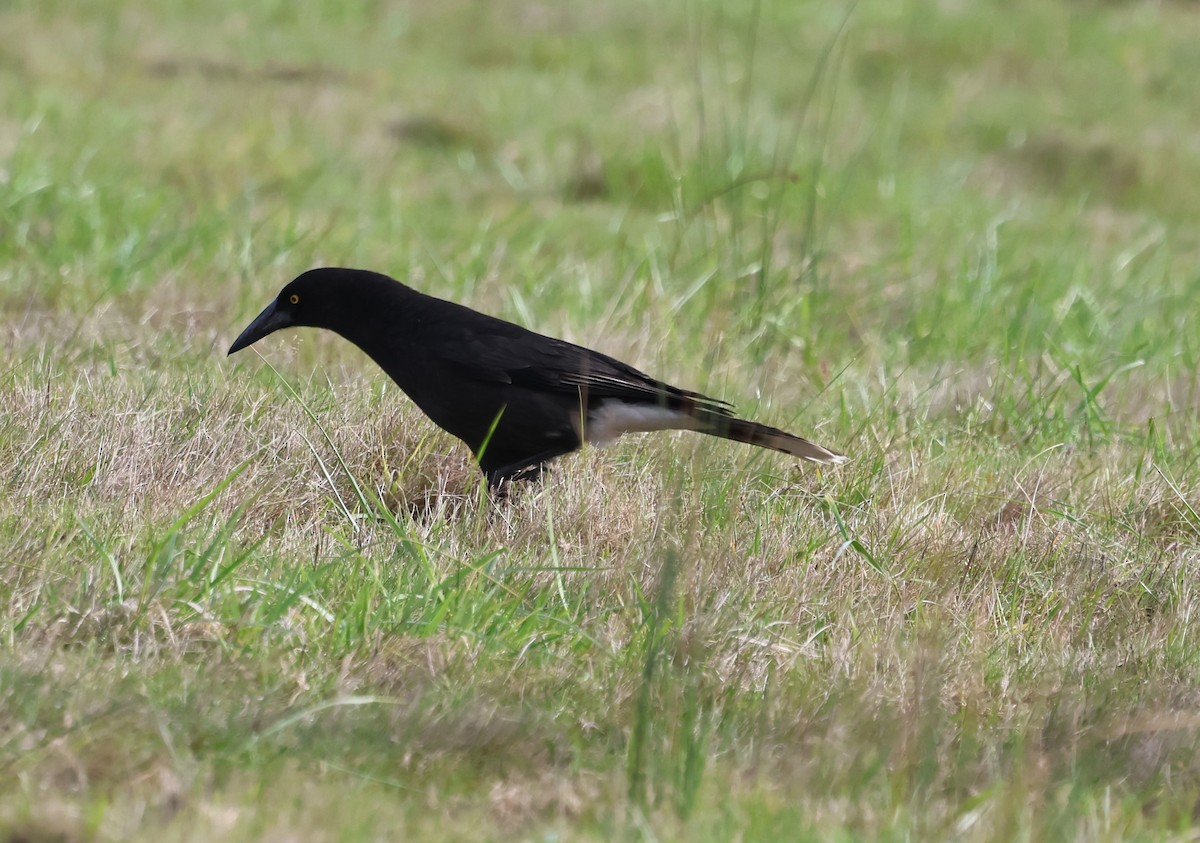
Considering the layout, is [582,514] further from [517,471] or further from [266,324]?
[266,324]

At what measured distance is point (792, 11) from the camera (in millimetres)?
12805

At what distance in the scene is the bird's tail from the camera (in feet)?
13.6

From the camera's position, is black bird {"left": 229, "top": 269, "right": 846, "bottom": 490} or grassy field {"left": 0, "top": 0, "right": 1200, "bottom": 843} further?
black bird {"left": 229, "top": 269, "right": 846, "bottom": 490}

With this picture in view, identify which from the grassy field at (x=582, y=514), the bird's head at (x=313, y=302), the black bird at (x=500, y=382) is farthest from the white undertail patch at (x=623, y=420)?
the bird's head at (x=313, y=302)

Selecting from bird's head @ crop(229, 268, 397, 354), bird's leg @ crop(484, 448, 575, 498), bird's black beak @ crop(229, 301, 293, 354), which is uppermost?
bird's head @ crop(229, 268, 397, 354)

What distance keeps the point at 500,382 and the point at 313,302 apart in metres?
0.74

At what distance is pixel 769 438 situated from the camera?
13.8 ft

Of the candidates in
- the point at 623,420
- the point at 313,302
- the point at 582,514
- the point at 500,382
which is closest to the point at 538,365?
the point at 500,382

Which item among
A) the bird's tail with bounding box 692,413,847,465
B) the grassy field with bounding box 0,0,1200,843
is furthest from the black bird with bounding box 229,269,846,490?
the grassy field with bounding box 0,0,1200,843

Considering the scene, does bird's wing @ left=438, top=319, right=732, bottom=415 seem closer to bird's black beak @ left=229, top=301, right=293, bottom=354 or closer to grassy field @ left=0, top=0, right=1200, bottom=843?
grassy field @ left=0, top=0, right=1200, bottom=843

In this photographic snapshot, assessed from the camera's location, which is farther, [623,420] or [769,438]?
[623,420]

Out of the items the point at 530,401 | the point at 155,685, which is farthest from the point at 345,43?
the point at 155,685

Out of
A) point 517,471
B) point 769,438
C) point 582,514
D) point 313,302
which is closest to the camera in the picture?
point 582,514

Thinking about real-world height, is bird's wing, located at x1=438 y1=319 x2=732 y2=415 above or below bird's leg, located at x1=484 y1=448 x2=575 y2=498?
above
